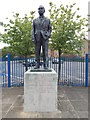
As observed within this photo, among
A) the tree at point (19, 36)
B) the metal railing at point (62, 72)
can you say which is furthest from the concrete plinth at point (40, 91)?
the tree at point (19, 36)

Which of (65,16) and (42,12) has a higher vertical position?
(65,16)

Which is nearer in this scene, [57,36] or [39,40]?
[39,40]

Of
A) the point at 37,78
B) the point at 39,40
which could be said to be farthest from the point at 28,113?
the point at 39,40

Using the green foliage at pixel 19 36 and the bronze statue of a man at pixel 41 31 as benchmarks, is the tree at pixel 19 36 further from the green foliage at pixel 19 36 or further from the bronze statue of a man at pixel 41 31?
the bronze statue of a man at pixel 41 31

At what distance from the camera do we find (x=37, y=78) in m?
4.01

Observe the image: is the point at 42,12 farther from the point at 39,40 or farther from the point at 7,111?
the point at 7,111

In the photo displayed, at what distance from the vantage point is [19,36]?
7375 mm

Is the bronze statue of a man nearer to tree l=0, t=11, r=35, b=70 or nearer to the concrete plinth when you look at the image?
the concrete plinth

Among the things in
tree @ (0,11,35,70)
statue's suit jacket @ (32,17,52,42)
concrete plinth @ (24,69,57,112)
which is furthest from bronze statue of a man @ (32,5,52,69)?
tree @ (0,11,35,70)

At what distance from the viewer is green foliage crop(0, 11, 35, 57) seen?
7225mm

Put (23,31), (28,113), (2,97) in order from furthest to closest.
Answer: (23,31)
(2,97)
(28,113)

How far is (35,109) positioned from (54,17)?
577 centimetres

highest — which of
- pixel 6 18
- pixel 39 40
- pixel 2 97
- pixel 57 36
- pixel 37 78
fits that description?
pixel 6 18

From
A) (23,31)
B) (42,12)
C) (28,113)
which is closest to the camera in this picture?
(28,113)
